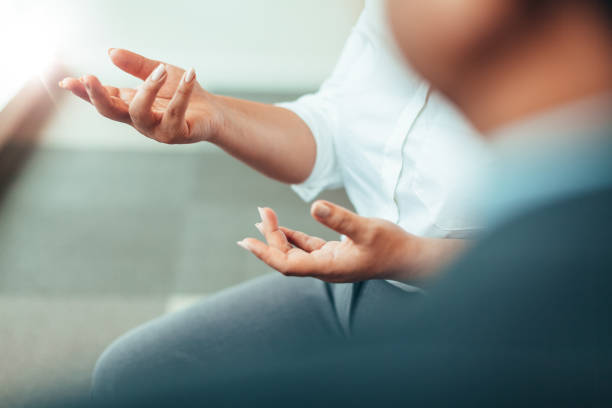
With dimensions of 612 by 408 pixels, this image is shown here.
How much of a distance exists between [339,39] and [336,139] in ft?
6.53

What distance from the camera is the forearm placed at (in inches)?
28.8

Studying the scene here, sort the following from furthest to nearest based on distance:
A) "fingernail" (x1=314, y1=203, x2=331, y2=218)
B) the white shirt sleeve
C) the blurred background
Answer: the blurred background < the white shirt sleeve < "fingernail" (x1=314, y1=203, x2=331, y2=218)

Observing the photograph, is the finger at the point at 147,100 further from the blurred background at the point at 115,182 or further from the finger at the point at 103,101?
the blurred background at the point at 115,182

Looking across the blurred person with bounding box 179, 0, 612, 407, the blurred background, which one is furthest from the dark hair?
the blurred background

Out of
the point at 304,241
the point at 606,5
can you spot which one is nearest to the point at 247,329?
the point at 304,241

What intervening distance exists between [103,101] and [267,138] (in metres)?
0.26

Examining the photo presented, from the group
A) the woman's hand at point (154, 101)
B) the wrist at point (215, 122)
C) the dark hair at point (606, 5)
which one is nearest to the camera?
the dark hair at point (606, 5)

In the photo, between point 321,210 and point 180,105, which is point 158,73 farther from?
point 321,210

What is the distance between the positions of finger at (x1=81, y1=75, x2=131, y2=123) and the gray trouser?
315 mm

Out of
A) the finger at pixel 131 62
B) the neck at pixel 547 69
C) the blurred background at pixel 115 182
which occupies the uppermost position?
the neck at pixel 547 69

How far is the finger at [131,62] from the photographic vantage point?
64 centimetres

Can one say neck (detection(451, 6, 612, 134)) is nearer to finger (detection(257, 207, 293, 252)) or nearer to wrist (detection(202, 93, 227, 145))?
finger (detection(257, 207, 293, 252))

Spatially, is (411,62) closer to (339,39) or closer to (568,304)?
(568,304)

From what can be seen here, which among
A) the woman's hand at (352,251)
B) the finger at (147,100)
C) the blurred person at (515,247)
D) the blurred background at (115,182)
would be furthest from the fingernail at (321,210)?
the blurred background at (115,182)
